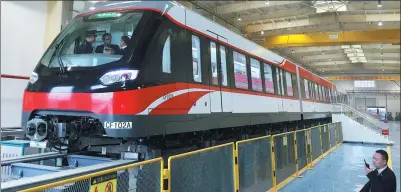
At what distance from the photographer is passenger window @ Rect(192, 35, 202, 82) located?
16.7 feet

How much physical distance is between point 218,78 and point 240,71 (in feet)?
3.58

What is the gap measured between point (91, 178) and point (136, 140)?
6.95 ft

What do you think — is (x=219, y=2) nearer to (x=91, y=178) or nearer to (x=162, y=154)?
(x=162, y=154)

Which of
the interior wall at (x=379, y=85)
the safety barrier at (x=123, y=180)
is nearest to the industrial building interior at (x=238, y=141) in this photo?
the safety barrier at (x=123, y=180)

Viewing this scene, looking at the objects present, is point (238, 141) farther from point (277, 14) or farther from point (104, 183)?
point (277, 14)

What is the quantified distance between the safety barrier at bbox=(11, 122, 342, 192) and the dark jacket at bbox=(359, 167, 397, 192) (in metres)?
1.64

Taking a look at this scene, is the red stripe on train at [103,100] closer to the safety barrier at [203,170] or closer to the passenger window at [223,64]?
the safety barrier at [203,170]

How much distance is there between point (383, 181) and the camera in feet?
12.0

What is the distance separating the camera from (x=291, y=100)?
10.3 meters

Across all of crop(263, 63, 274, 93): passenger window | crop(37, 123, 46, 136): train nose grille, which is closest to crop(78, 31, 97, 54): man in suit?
crop(37, 123, 46, 136): train nose grille

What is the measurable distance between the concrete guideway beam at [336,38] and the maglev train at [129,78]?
1341 centimetres

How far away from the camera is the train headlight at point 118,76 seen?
3803 mm

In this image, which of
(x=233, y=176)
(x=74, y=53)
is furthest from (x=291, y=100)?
(x=74, y=53)

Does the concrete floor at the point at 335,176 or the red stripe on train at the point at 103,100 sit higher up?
the red stripe on train at the point at 103,100
